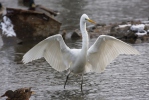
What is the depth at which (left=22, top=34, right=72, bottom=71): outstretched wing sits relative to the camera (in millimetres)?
11078

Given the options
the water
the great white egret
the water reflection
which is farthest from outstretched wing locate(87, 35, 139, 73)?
the water reflection

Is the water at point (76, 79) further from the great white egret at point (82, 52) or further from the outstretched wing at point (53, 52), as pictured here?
the outstretched wing at point (53, 52)

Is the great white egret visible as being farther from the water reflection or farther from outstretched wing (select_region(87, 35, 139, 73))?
the water reflection

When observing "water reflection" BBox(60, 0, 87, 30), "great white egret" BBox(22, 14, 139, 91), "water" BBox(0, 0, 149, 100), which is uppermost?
"water reflection" BBox(60, 0, 87, 30)

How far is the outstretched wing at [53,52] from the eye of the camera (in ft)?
36.3

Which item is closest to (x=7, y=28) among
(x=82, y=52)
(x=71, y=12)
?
(x=71, y=12)

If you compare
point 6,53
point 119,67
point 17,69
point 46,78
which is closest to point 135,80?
point 119,67

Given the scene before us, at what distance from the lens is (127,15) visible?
77.2ft

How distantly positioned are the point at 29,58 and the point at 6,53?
558 centimetres

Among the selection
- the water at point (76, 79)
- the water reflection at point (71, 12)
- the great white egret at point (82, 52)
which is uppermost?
the water reflection at point (71, 12)

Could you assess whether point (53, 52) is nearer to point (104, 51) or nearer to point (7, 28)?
point (104, 51)

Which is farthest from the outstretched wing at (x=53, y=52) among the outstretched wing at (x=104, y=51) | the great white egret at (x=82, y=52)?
the outstretched wing at (x=104, y=51)

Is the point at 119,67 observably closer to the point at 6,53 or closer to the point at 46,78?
the point at 46,78

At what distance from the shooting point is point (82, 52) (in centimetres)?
1128
